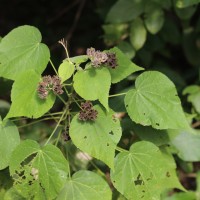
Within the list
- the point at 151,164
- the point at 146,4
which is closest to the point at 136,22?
the point at 146,4

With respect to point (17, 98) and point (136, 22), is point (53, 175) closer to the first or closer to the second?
point (17, 98)

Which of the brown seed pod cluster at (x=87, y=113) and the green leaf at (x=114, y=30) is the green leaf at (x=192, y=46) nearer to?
the green leaf at (x=114, y=30)

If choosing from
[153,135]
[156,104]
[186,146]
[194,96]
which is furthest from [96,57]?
[194,96]

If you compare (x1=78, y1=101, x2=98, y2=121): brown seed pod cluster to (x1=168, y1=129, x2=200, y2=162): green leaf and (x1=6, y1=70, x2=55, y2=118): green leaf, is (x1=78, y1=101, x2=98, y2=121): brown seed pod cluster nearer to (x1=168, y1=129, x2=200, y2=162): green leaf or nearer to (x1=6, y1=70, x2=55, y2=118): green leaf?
(x1=6, y1=70, x2=55, y2=118): green leaf

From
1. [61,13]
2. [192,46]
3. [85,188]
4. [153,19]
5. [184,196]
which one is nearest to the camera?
[85,188]

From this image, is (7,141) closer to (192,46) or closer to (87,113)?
(87,113)

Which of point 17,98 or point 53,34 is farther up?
point 17,98
